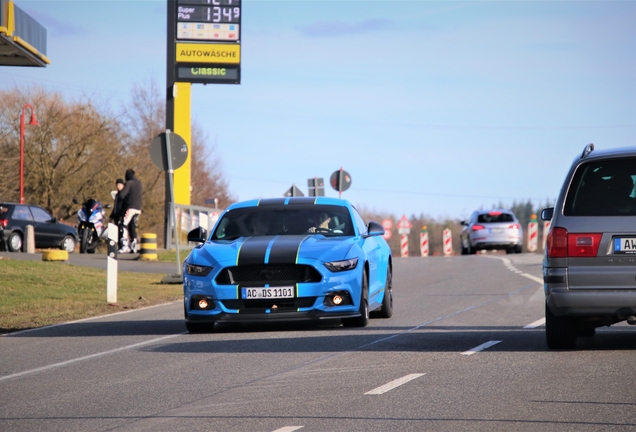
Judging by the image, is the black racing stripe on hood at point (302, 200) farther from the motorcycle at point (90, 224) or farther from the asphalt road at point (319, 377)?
the motorcycle at point (90, 224)

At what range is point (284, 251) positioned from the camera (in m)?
12.5

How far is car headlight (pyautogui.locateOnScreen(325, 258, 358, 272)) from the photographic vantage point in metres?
12.6

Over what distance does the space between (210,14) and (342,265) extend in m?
28.0

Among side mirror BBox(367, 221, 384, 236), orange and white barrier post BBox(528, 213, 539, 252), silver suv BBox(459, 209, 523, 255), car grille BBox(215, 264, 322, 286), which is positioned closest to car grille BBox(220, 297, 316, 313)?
car grille BBox(215, 264, 322, 286)

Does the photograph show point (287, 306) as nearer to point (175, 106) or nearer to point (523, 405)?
point (523, 405)

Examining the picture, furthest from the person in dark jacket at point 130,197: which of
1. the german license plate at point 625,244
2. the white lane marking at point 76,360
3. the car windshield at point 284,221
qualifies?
the german license plate at point 625,244

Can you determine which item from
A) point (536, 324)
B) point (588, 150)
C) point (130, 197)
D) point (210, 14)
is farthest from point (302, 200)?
point (210, 14)

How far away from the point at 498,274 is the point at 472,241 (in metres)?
17.9

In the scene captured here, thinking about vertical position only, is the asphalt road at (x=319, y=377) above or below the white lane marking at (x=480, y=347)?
below

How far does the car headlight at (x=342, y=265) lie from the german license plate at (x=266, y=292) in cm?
51

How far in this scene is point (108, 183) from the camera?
151 feet

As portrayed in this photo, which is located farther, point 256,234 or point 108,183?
point 108,183

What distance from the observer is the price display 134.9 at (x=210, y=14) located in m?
39.1

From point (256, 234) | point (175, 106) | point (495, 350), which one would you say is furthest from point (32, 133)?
point (495, 350)
